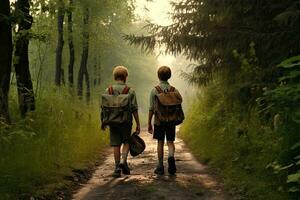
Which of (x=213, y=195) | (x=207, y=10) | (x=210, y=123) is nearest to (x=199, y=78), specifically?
(x=210, y=123)

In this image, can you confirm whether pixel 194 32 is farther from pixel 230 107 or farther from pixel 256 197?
pixel 256 197

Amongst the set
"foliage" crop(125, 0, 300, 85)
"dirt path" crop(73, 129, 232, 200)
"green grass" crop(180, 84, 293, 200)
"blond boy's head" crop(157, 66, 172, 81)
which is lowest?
"dirt path" crop(73, 129, 232, 200)

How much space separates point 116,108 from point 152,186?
1.87 metres

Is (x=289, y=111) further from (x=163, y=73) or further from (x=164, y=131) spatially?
(x=163, y=73)

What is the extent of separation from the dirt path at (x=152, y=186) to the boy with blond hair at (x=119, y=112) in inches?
21.3

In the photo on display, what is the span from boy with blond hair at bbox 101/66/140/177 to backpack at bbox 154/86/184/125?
442 mm

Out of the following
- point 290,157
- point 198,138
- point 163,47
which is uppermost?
point 163,47

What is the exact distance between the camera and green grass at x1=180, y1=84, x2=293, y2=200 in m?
7.01

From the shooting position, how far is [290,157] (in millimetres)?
6031

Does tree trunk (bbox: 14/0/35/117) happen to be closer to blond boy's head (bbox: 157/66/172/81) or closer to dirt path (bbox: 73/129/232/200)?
dirt path (bbox: 73/129/232/200)

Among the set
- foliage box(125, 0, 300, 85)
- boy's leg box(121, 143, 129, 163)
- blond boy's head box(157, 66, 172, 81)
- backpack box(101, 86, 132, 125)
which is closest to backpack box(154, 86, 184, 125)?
blond boy's head box(157, 66, 172, 81)

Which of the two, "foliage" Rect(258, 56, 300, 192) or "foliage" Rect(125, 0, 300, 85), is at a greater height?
"foliage" Rect(125, 0, 300, 85)

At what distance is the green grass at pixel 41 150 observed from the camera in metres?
6.66

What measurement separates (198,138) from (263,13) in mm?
5455
